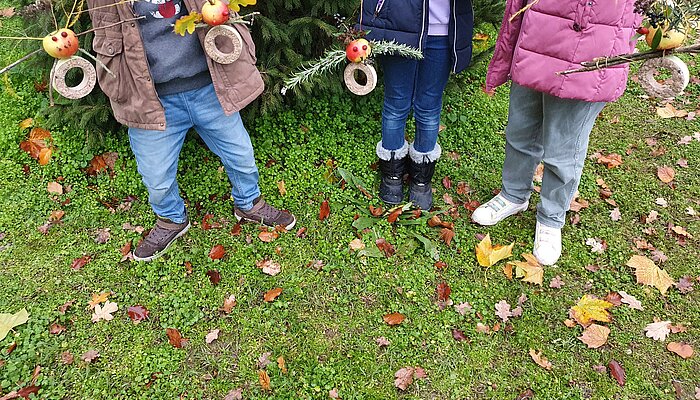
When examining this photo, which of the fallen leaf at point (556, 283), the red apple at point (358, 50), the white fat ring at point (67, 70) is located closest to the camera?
the white fat ring at point (67, 70)

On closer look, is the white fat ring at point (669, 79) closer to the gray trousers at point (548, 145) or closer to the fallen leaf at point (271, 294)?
the gray trousers at point (548, 145)

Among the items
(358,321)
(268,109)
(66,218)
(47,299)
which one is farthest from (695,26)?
(66,218)

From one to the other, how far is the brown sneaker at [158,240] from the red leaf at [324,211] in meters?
0.95

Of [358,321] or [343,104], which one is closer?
[358,321]

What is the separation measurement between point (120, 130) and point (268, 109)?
114cm

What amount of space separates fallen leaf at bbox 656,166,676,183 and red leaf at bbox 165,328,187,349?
376cm

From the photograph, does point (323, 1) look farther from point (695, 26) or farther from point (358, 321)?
point (695, 26)

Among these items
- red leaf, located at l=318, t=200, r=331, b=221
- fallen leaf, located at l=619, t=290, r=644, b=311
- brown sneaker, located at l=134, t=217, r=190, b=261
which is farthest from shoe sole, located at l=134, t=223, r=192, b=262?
fallen leaf, located at l=619, t=290, r=644, b=311

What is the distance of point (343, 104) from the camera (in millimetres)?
4180

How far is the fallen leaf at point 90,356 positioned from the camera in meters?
2.78

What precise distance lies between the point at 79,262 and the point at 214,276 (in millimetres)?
904

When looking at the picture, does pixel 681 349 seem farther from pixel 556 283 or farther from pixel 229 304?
pixel 229 304

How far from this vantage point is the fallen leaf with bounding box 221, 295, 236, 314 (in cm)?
304

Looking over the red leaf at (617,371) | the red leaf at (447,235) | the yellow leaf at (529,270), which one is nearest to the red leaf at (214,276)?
the red leaf at (447,235)
